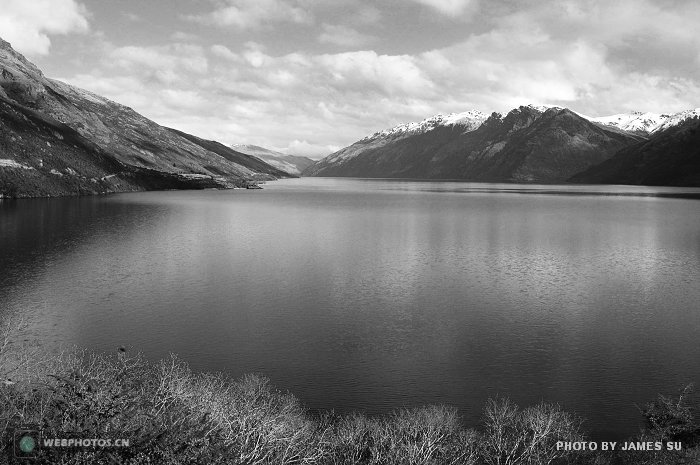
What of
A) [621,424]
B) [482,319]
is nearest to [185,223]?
[482,319]

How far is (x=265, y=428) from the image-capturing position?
2759 centimetres

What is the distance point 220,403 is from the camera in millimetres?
30672

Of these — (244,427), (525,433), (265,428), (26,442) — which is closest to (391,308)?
(525,433)

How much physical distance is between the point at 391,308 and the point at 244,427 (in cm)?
3152

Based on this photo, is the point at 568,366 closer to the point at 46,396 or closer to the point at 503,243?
the point at 46,396

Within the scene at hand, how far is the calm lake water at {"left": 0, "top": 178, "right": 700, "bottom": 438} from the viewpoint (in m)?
38.9

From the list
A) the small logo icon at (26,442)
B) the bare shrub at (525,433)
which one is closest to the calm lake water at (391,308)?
the bare shrub at (525,433)

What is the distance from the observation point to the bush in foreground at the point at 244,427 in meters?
23.9

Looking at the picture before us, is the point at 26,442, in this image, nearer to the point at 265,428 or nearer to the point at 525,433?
the point at 265,428

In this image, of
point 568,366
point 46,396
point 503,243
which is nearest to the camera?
point 46,396

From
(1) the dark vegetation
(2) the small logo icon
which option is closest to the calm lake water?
(1) the dark vegetation

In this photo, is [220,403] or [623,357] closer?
[220,403]

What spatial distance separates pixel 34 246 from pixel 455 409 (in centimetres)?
8454

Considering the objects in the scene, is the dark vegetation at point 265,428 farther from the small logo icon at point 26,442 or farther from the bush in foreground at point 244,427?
the small logo icon at point 26,442
